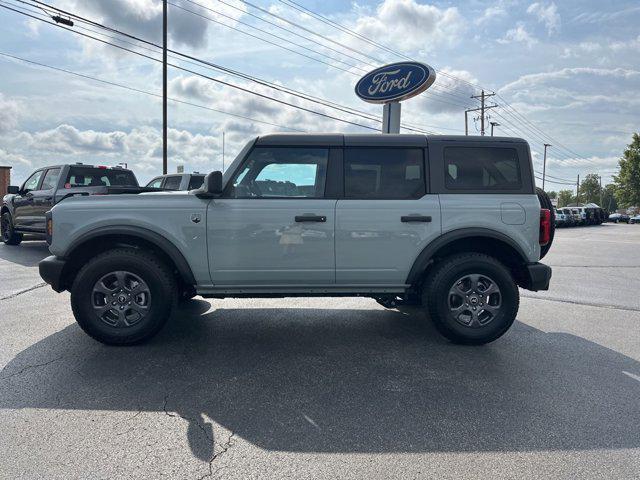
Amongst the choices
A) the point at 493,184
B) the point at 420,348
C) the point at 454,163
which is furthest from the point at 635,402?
the point at 454,163

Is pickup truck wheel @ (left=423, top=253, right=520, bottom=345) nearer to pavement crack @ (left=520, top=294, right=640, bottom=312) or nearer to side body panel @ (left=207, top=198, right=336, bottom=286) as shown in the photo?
side body panel @ (left=207, top=198, right=336, bottom=286)

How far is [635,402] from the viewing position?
10.5 ft

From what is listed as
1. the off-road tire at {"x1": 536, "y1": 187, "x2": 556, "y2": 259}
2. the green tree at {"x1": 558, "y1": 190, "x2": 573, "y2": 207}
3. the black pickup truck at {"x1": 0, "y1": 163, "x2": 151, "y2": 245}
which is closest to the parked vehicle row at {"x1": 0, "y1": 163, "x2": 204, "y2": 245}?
the black pickup truck at {"x1": 0, "y1": 163, "x2": 151, "y2": 245}

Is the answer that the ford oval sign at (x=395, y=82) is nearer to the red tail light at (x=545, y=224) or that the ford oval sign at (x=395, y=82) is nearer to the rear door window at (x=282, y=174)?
the red tail light at (x=545, y=224)

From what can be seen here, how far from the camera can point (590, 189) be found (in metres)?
130

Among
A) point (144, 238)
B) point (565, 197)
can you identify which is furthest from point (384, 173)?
point (565, 197)

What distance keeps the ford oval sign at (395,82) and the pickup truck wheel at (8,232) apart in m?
11.5

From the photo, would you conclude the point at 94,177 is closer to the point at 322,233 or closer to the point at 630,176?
the point at 322,233

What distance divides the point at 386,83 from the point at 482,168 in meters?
11.7

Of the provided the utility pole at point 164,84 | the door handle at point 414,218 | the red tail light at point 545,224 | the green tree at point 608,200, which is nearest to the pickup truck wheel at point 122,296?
the door handle at point 414,218

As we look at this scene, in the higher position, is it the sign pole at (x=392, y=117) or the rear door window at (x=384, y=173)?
the sign pole at (x=392, y=117)

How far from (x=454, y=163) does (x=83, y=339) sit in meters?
4.09

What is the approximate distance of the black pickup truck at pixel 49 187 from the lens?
1012cm

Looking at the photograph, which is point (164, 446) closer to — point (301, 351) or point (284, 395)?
point (284, 395)
